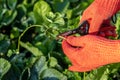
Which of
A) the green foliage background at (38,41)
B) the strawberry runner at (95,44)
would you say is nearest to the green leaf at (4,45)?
the green foliage background at (38,41)

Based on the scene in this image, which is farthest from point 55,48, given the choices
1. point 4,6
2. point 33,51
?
point 4,6

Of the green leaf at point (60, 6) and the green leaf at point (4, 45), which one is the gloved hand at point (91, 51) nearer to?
the green leaf at point (4, 45)

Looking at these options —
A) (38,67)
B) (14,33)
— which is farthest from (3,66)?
(14,33)

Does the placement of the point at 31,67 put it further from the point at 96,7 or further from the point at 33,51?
the point at 96,7

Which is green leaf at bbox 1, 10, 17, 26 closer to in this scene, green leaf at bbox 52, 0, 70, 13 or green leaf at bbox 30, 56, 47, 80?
green leaf at bbox 52, 0, 70, 13

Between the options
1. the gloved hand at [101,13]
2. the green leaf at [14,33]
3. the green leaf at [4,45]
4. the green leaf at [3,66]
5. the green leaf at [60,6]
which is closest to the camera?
the gloved hand at [101,13]

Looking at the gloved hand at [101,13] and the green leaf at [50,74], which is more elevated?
the gloved hand at [101,13]

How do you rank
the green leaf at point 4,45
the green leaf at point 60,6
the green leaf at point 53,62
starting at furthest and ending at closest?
1. the green leaf at point 60,6
2. the green leaf at point 4,45
3. the green leaf at point 53,62

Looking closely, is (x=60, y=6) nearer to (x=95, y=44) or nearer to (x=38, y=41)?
(x=38, y=41)

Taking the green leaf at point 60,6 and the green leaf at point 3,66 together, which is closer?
the green leaf at point 3,66
